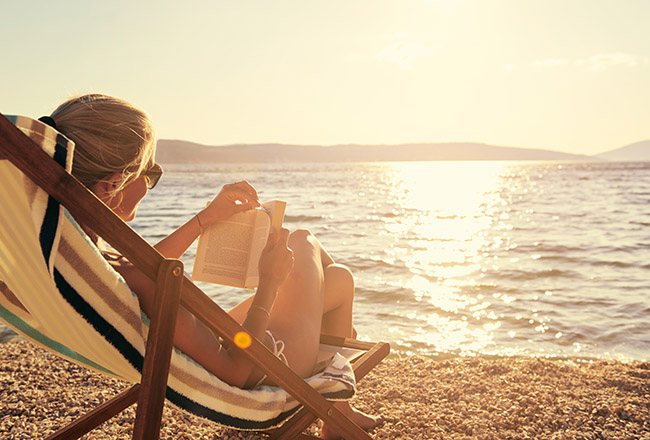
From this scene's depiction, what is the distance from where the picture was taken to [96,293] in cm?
142

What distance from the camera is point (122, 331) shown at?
149 cm

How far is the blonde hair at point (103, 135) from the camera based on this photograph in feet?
5.11

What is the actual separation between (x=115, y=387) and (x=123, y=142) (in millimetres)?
2475

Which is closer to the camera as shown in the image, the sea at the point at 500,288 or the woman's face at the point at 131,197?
the woman's face at the point at 131,197

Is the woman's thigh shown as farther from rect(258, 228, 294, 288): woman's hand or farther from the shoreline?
the shoreline

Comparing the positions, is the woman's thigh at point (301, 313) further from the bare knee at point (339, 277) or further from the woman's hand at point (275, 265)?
the woman's hand at point (275, 265)

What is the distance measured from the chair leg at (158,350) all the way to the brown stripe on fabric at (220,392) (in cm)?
16

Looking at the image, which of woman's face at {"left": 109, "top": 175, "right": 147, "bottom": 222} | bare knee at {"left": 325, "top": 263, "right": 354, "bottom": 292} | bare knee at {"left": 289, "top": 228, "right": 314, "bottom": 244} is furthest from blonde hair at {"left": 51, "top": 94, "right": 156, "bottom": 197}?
bare knee at {"left": 325, "top": 263, "right": 354, "bottom": 292}

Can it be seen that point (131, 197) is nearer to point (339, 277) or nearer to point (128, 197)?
point (128, 197)

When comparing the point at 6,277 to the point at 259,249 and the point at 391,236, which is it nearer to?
the point at 259,249

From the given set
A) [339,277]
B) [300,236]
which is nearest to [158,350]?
[300,236]

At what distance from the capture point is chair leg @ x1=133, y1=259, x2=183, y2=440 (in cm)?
138

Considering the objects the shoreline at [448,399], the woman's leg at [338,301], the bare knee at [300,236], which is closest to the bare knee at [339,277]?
the woman's leg at [338,301]

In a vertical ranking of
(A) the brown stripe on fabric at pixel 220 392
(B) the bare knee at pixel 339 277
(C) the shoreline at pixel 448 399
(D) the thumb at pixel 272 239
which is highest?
(D) the thumb at pixel 272 239
